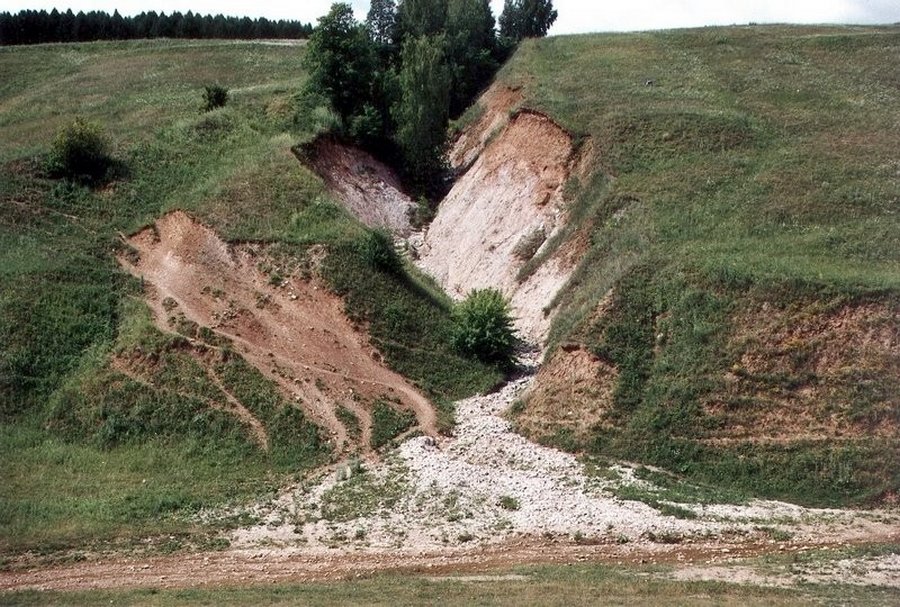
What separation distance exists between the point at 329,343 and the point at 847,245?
19.5 metres

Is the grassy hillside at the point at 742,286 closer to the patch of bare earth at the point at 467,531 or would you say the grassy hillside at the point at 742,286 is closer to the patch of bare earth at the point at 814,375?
the patch of bare earth at the point at 814,375

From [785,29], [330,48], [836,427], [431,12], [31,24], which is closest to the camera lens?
[836,427]

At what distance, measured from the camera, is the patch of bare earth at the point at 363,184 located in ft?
149

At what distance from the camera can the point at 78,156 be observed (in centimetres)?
4353

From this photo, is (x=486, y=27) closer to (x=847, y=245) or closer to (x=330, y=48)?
(x=330, y=48)

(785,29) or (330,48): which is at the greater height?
(785,29)

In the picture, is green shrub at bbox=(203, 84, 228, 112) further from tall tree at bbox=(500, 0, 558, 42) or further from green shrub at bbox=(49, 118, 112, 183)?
tall tree at bbox=(500, 0, 558, 42)

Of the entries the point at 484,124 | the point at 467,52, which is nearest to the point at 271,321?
the point at 484,124

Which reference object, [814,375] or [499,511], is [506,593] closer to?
[499,511]

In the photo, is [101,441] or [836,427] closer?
[836,427]

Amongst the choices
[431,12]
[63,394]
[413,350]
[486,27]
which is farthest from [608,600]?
[486,27]

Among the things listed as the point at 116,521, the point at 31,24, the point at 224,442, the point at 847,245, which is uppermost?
the point at 31,24

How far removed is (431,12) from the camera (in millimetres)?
60531

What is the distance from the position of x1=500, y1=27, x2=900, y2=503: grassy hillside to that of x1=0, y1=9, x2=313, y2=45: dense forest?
54.0 meters
